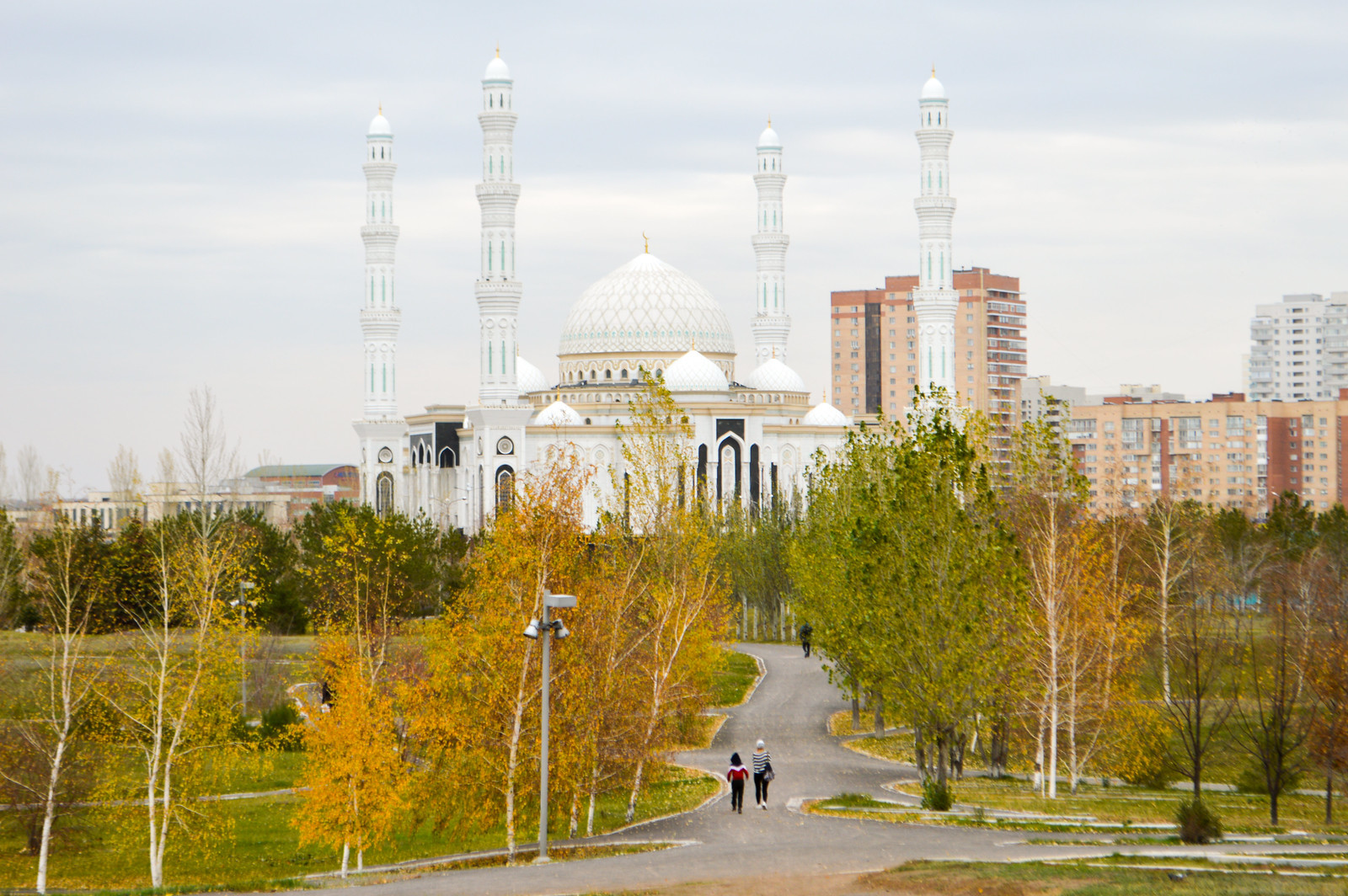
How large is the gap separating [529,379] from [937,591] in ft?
179

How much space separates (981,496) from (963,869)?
7.39 meters

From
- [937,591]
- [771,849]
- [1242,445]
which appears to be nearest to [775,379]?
[1242,445]

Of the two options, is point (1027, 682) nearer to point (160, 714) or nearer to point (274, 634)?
point (160, 714)

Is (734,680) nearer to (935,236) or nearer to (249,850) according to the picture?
(249,850)

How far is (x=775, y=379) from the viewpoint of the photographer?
72125 mm

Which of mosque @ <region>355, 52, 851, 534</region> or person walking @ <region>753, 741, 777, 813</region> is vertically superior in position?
mosque @ <region>355, 52, 851, 534</region>

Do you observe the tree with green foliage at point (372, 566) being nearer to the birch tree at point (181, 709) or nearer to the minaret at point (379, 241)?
the birch tree at point (181, 709)

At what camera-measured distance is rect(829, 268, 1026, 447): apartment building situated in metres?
103

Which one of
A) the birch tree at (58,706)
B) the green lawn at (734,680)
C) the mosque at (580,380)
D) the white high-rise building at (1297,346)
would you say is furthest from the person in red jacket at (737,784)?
the white high-rise building at (1297,346)

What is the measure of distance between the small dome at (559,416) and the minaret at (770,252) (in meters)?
12.7

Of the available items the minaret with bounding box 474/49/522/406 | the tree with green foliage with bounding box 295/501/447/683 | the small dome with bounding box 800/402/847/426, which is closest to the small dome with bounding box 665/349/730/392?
the small dome with bounding box 800/402/847/426

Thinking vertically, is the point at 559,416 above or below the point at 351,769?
above

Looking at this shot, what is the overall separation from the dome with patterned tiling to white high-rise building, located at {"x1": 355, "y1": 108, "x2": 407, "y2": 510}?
1144 cm

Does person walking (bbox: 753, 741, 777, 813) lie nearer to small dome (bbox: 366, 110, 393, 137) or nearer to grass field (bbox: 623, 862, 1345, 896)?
grass field (bbox: 623, 862, 1345, 896)
